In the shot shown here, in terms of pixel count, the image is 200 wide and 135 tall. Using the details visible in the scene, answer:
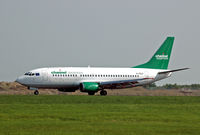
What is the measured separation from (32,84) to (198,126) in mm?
42397

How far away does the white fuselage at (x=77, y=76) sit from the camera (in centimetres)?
6191

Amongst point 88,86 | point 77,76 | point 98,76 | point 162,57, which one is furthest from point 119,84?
point 162,57

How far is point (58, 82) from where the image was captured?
62.5 m

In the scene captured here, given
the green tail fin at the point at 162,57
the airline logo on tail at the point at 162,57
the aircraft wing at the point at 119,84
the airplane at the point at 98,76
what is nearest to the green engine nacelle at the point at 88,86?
the airplane at the point at 98,76

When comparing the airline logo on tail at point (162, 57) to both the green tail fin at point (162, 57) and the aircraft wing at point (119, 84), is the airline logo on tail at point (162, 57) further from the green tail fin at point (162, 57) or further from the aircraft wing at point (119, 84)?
the aircraft wing at point (119, 84)

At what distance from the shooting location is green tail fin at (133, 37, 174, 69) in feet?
226

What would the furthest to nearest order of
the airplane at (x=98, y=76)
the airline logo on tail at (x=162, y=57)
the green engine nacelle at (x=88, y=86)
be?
the airline logo on tail at (x=162, y=57), the green engine nacelle at (x=88, y=86), the airplane at (x=98, y=76)

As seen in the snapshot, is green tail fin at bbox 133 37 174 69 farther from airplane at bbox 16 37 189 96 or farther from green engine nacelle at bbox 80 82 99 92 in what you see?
green engine nacelle at bbox 80 82 99 92

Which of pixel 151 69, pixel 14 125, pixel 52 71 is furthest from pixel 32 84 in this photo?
pixel 14 125

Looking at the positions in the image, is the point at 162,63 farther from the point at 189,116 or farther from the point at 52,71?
the point at 189,116

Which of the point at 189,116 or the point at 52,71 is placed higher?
the point at 52,71

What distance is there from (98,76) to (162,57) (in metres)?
10.0

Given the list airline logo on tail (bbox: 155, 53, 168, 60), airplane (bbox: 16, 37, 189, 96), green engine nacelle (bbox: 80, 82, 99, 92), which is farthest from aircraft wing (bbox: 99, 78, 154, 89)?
A: airline logo on tail (bbox: 155, 53, 168, 60)

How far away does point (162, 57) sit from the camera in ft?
229
